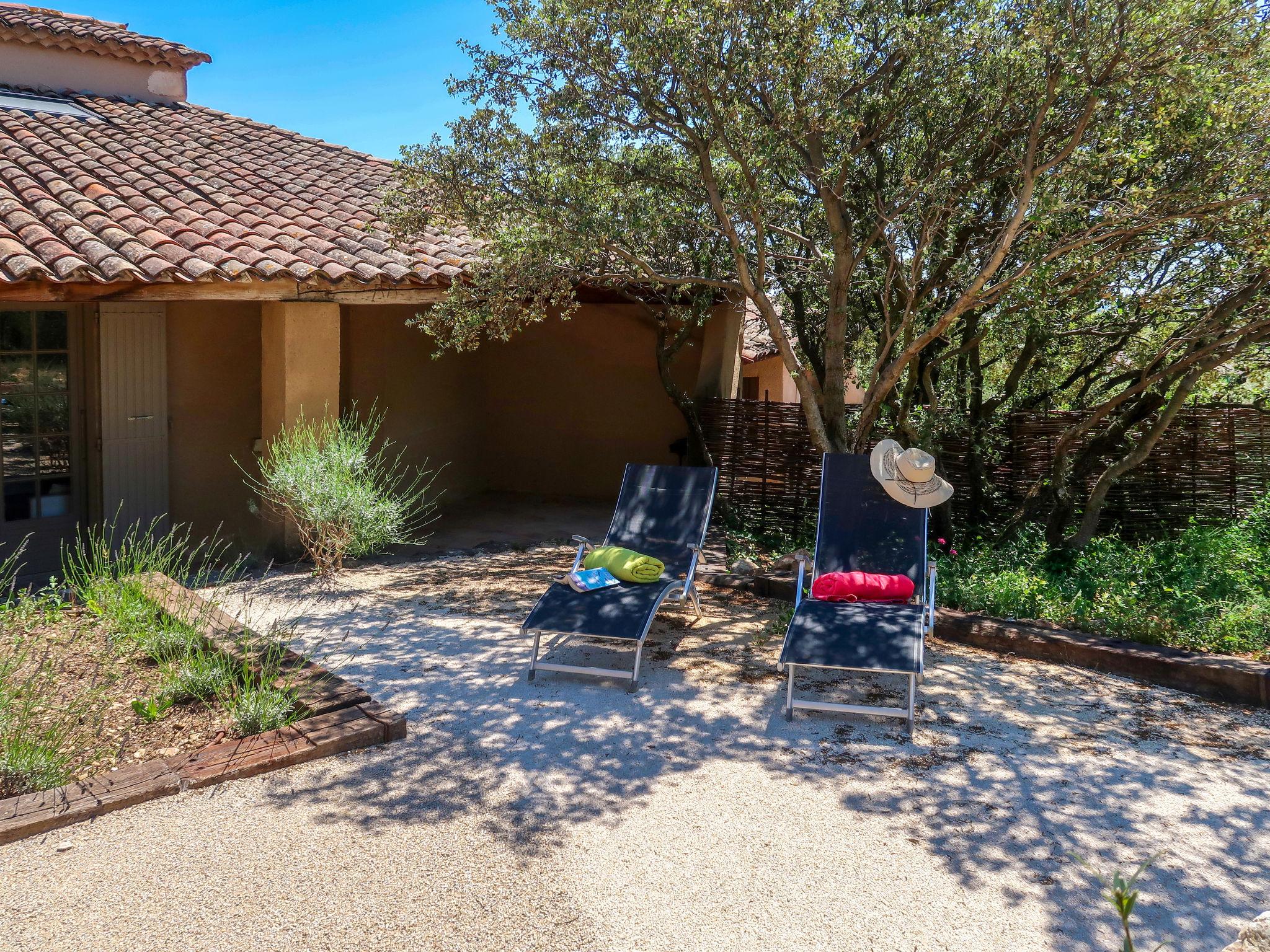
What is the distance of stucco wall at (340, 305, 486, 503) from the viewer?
1047 cm

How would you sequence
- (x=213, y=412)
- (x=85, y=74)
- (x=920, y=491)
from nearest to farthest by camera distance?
(x=920, y=491) < (x=213, y=412) < (x=85, y=74)

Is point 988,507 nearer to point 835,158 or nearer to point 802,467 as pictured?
point 802,467

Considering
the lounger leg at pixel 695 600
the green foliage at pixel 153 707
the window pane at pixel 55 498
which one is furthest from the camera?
the window pane at pixel 55 498

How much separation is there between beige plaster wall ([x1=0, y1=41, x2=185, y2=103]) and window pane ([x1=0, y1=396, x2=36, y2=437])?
557 centimetres

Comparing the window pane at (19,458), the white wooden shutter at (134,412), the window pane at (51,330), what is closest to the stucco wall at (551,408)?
the white wooden shutter at (134,412)

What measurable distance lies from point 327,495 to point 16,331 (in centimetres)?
288

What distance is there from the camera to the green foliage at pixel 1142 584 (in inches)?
253

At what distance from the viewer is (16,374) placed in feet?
26.0

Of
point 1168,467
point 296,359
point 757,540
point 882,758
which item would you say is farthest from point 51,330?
point 1168,467

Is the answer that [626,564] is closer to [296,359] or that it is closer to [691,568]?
[691,568]

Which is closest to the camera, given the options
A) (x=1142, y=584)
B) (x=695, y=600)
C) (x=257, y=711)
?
(x=257, y=711)

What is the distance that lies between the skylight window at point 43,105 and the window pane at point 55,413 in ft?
13.0

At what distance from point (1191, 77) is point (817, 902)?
5987mm

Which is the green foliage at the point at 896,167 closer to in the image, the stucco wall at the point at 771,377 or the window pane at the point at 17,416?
the window pane at the point at 17,416
